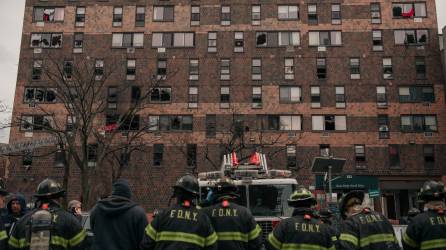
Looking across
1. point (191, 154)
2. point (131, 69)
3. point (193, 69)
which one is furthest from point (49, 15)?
point (191, 154)

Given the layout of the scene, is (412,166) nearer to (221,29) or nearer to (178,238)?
(221,29)

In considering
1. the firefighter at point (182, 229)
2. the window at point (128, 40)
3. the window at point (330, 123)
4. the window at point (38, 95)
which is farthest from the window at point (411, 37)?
the firefighter at point (182, 229)

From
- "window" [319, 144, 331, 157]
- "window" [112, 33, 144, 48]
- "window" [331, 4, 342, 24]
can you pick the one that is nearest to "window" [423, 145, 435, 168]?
"window" [319, 144, 331, 157]

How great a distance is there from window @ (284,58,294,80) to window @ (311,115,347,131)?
4.20 meters

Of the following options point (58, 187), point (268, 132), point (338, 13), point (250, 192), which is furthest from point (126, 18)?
point (58, 187)

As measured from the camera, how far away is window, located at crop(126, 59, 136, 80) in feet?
124

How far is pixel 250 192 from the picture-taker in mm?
10883

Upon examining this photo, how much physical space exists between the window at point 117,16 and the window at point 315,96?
706 inches

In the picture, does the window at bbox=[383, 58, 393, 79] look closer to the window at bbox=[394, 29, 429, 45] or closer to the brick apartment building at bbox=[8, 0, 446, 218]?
the brick apartment building at bbox=[8, 0, 446, 218]

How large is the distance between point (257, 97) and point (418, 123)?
1341cm

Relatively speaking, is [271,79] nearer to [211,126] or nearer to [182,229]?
[211,126]

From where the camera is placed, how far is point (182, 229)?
5.18 m

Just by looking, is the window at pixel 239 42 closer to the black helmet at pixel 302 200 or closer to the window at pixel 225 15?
the window at pixel 225 15

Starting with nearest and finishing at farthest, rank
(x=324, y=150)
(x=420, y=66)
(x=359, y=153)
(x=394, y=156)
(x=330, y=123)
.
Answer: (x=394, y=156), (x=359, y=153), (x=324, y=150), (x=330, y=123), (x=420, y=66)
